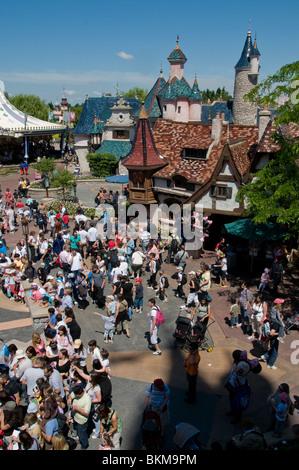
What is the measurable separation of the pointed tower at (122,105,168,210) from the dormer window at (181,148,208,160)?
4.48 ft

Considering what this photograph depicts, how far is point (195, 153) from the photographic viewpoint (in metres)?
23.1

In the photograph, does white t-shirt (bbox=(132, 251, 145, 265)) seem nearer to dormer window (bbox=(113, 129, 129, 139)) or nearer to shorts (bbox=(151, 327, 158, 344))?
shorts (bbox=(151, 327, 158, 344))

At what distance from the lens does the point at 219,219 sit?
2114 cm

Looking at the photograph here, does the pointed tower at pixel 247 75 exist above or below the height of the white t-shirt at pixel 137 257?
above

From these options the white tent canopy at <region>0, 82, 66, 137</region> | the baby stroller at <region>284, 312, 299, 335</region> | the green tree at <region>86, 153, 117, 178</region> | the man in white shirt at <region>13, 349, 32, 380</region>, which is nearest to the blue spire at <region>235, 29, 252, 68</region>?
the green tree at <region>86, 153, 117, 178</region>

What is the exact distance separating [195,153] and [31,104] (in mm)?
62285

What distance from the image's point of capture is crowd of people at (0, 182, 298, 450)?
7281 millimetres

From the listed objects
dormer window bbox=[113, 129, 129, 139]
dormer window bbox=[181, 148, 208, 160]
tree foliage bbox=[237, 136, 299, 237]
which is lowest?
tree foliage bbox=[237, 136, 299, 237]

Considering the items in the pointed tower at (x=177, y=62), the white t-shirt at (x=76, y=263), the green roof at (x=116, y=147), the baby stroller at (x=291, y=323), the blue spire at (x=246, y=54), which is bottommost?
the baby stroller at (x=291, y=323)

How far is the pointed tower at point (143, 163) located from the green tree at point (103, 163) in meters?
18.3

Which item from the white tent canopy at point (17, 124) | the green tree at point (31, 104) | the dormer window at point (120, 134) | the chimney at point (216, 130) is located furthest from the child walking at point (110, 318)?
the green tree at point (31, 104)

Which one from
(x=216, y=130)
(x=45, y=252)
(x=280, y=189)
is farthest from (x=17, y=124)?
(x=280, y=189)

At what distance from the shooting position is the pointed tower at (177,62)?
3597 centimetres

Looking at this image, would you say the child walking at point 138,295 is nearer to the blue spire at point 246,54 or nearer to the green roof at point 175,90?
the green roof at point 175,90
